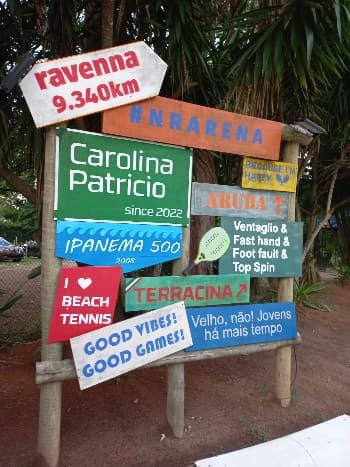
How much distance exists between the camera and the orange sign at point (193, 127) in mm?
2695

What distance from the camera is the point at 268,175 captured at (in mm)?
3316

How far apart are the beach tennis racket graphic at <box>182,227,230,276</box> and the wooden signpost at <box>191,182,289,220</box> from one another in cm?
15

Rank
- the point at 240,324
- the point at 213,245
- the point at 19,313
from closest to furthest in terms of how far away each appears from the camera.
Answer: the point at 213,245, the point at 240,324, the point at 19,313

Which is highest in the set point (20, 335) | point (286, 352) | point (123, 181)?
point (123, 181)

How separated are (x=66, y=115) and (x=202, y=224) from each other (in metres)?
2.82

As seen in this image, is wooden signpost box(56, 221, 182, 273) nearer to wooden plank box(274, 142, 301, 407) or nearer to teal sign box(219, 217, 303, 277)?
teal sign box(219, 217, 303, 277)

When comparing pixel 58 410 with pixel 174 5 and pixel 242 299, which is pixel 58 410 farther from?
pixel 174 5

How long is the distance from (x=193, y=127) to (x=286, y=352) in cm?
205

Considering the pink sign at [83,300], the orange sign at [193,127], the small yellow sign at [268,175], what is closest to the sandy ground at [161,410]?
the pink sign at [83,300]

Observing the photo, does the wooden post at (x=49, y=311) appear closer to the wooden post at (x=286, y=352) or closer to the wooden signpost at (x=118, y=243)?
the wooden signpost at (x=118, y=243)

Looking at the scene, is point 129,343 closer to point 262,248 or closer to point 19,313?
point 262,248

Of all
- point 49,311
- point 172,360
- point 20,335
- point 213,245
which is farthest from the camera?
point 20,335

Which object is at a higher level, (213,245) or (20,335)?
(213,245)

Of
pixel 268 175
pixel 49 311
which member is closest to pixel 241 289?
pixel 268 175
